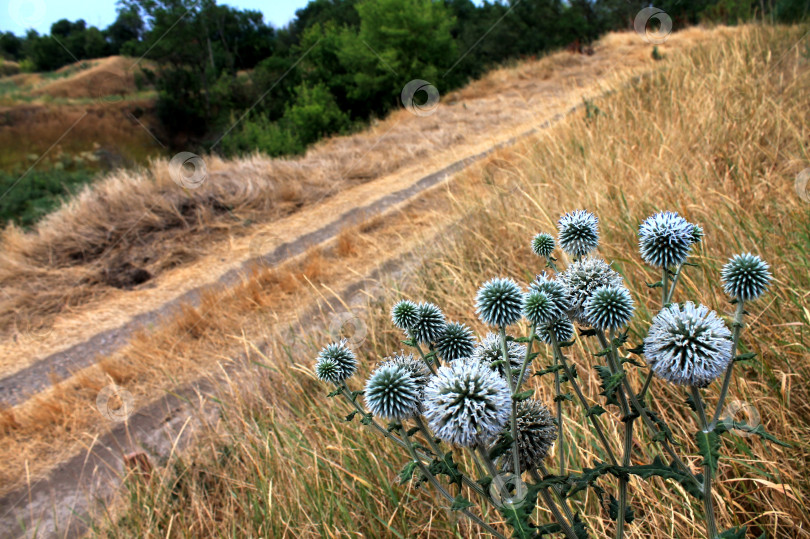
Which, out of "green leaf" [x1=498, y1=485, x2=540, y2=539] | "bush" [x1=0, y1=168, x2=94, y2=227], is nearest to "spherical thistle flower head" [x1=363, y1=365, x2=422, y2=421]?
"green leaf" [x1=498, y1=485, x2=540, y2=539]

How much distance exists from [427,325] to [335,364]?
0.27 m

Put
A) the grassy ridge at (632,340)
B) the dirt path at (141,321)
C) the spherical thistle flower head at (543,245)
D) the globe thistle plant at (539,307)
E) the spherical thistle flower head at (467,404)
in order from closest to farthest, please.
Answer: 1. the spherical thistle flower head at (467,404)
2. the globe thistle plant at (539,307)
3. the spherical thistle flower head at (543,245)
4. the grassy ridge at (632,340)
5. the dirt path at (141,321)

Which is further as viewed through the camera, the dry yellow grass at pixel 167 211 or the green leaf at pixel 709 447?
the dry yellow grass at pixel 167 211

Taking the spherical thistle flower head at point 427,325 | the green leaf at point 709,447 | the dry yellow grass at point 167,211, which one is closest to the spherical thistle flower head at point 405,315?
the spherical thistle flower head at point 427,325

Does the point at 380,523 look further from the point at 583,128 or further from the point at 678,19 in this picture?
the point at 678,19

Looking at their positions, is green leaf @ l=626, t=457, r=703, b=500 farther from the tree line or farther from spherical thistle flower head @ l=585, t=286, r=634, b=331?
the tree line

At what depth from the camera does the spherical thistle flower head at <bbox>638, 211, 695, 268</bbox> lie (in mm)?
1197

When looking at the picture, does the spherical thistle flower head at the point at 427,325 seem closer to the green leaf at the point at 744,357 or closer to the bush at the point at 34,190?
the green leaf at the point at 744,357

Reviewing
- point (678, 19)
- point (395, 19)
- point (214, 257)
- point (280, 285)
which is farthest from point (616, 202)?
point (678, 19)

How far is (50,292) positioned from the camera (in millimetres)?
6605

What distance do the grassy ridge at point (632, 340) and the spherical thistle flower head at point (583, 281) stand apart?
34.3 inches

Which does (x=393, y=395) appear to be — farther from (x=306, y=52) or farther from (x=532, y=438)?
(x=306, y=52)

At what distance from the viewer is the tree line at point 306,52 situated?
2191 centimetres

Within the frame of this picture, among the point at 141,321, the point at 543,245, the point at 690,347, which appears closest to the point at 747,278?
the point at 690,347
